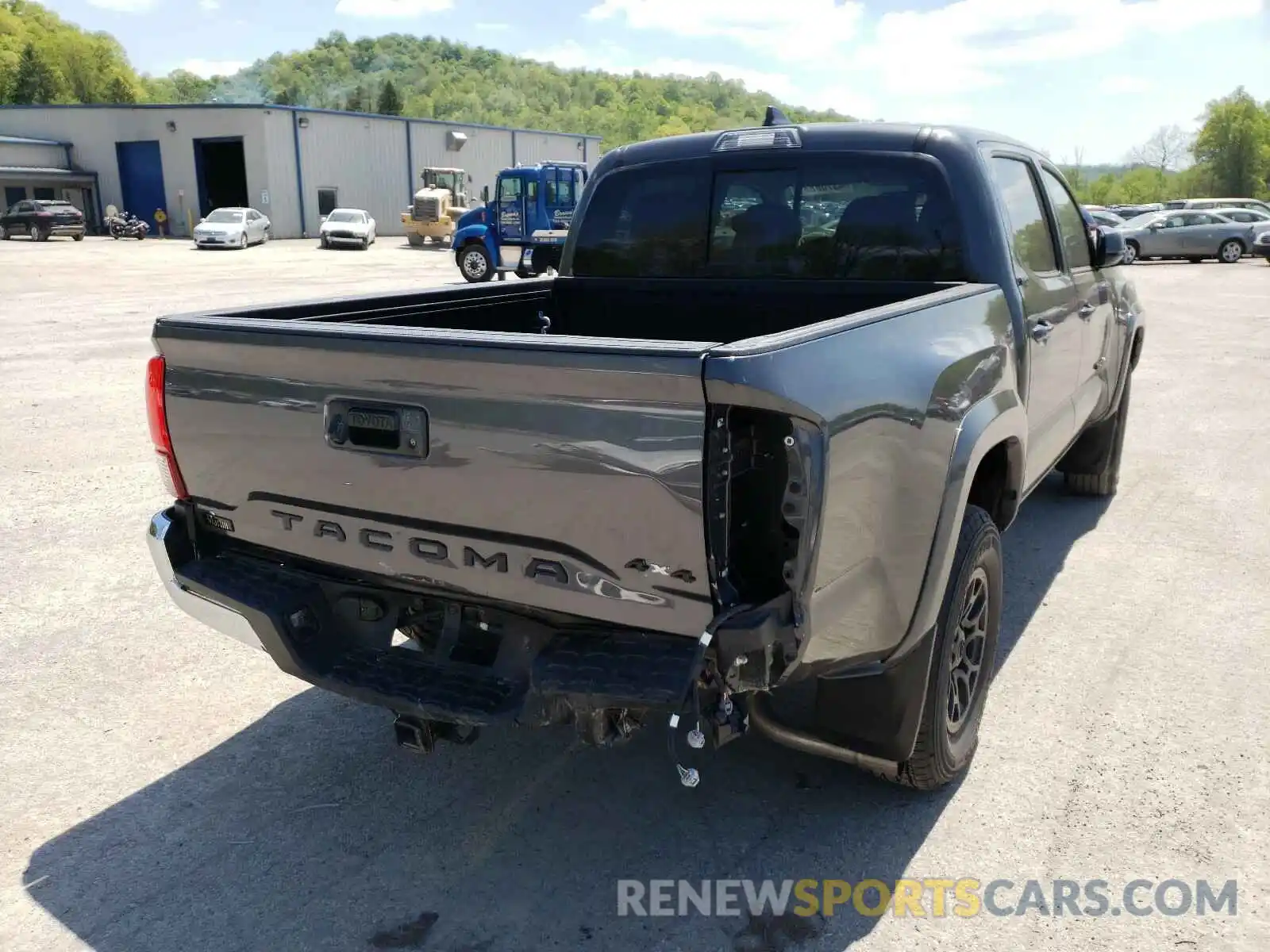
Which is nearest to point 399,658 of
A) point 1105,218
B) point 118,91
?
point 1105,218

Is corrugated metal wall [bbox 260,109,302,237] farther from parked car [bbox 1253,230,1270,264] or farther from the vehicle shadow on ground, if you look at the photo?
the vehicle shadow on ground

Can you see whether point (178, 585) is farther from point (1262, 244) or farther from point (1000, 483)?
point (1262, 244)

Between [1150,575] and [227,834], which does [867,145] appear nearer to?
[1150,575]

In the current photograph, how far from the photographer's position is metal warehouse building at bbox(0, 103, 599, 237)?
4784 cm

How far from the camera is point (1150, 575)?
17.1ft

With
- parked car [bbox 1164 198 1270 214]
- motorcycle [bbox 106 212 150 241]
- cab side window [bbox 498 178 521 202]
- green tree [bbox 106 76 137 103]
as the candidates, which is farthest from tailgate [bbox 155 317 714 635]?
green tree [bbox 106 76 137 103]

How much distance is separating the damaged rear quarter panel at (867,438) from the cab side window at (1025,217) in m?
1.22

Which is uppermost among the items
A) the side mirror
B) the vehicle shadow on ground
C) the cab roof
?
the cab roof

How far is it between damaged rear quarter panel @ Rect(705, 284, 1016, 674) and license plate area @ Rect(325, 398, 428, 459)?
0.79m

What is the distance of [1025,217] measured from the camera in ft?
14.2

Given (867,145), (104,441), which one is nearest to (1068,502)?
(867,145)

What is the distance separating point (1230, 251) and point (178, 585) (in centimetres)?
3409

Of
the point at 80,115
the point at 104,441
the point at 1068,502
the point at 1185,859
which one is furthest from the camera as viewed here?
the point at 80,115

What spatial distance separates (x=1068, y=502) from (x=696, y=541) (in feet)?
16.3
